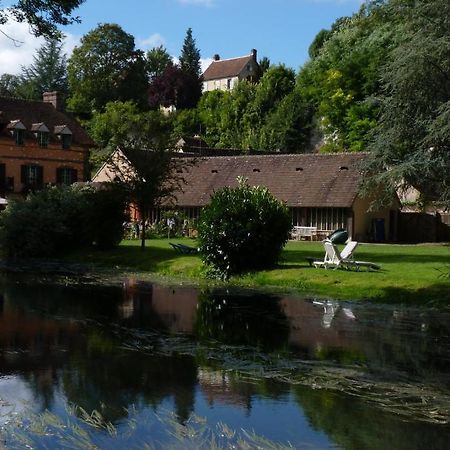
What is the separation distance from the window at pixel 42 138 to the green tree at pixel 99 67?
30.0 metres

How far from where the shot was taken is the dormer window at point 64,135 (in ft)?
221

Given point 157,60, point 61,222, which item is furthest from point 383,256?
point 157,60

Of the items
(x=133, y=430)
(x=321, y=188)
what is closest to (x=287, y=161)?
(x=321, y=188)

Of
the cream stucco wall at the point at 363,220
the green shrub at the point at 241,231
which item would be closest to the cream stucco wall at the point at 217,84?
the cream stucco wall at the point at 363,220

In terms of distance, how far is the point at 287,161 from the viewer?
57.1 metres

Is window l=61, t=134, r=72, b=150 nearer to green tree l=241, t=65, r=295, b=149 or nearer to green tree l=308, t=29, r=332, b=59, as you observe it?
green tree l=241, t=65, r=295, b=149

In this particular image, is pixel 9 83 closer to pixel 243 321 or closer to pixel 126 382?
pixel 243 321

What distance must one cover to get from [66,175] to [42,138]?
3.93m

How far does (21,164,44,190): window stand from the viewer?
64175mm

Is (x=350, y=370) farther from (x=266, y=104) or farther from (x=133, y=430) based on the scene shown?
(x=266, y=104)

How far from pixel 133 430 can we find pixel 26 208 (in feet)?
107

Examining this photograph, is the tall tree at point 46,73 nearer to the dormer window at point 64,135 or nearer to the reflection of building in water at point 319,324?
the dormer window at point 64,135

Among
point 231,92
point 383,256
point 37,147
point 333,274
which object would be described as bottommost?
point 333,274

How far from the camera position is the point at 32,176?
2549 inches
